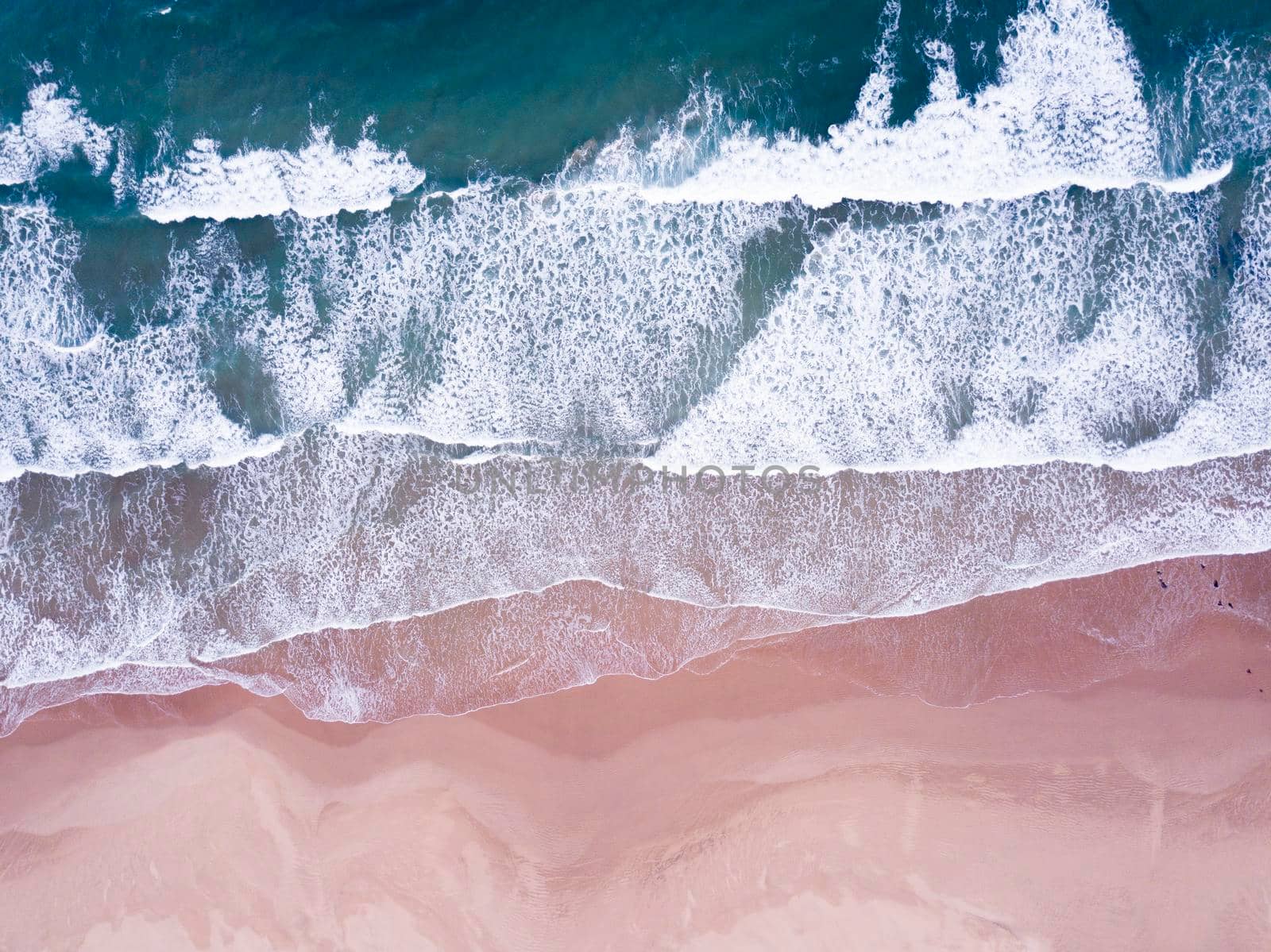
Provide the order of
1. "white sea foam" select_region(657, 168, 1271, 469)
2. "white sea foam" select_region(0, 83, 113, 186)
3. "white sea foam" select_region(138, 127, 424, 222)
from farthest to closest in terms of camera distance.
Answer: "white sea foam" select_region(0, 83, 113, 186)
"white sea foam" select_region(138, 127, 424, 222)
"white sea foam" select_region(657, 168, 1271, 469)

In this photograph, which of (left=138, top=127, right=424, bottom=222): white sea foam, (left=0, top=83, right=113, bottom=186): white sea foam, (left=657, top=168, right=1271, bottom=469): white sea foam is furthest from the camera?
(left=0, top=83, right=113, bottom=186): white sea foam

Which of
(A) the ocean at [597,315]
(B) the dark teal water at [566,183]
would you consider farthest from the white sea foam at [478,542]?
(B) the dark teal water at [566,183]

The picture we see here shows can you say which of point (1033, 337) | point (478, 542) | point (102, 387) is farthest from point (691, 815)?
point (102, 387)

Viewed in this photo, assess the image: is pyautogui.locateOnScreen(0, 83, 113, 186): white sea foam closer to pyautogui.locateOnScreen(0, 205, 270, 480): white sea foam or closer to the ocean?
the ocean

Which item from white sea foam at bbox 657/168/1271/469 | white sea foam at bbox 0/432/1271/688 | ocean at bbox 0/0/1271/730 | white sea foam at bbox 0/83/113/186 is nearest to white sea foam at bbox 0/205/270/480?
ocean at bbox 0/0/1271/730

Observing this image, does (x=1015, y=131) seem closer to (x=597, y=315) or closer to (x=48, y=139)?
(x=597, y=315)

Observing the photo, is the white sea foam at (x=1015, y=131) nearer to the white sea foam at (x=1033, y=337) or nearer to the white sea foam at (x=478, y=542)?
the white sea foam at (x=1033, y=337)
